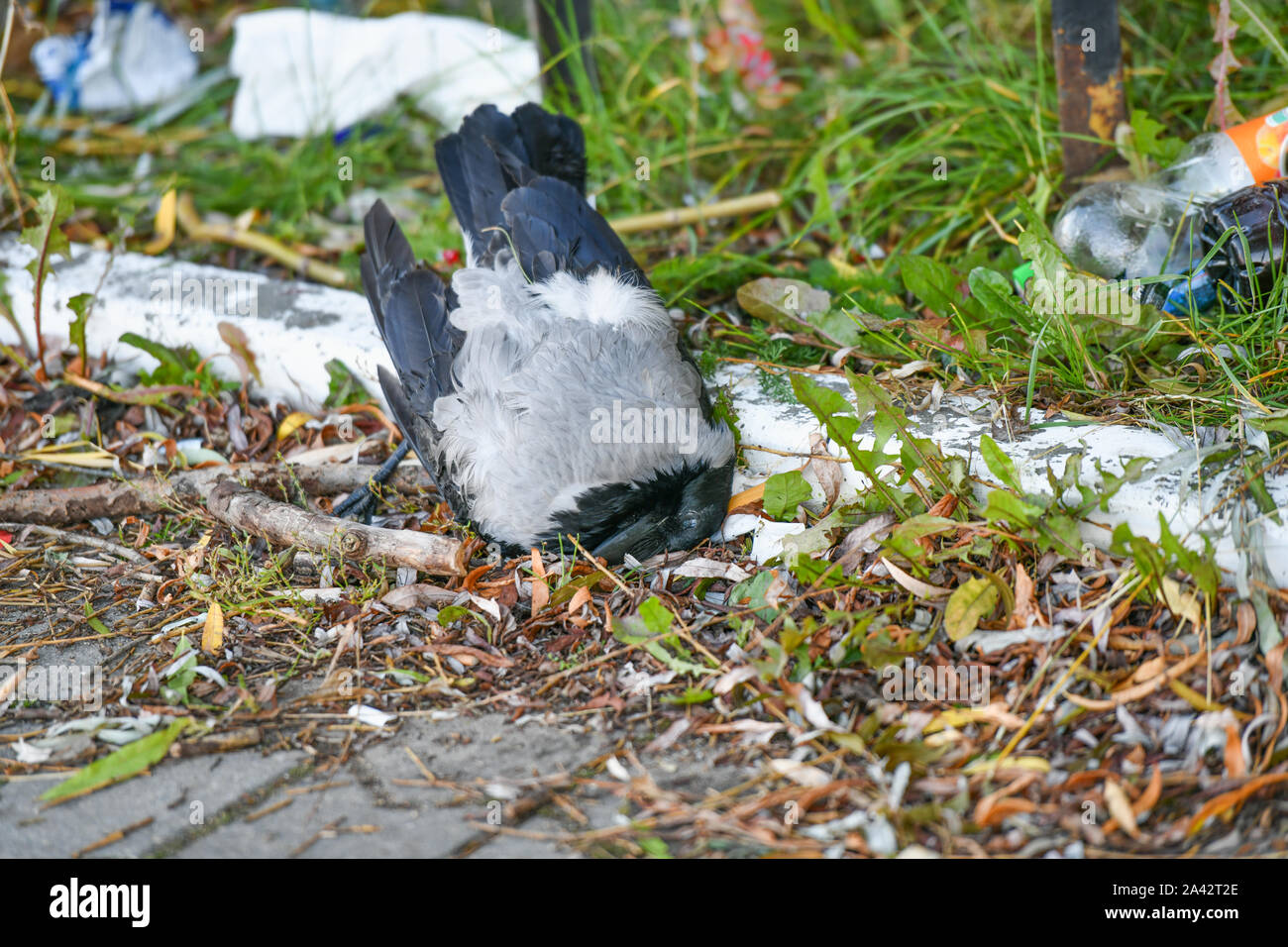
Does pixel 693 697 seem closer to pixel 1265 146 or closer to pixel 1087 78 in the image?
pixel 1265 146

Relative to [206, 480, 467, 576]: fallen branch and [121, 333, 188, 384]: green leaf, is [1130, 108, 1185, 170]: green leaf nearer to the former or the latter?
[206, 480, 467, 576]: fallen branch

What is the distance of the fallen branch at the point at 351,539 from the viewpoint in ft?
9.87

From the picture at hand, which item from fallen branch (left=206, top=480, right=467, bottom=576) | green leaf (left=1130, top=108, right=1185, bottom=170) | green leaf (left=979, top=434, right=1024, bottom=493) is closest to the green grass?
green leaf (left=1130, top=108, right=1185, bottom=170)

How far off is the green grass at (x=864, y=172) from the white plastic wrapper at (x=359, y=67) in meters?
0.13

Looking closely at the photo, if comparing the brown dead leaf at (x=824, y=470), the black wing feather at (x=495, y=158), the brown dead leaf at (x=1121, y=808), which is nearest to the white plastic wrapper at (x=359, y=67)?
the black wing feather at (x=495, y=158)

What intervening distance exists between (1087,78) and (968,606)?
7.29 feet

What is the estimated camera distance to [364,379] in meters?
3.86

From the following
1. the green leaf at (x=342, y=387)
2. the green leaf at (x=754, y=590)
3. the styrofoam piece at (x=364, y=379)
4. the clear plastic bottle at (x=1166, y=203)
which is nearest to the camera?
the styrofoam piece at (x=364, y=379)

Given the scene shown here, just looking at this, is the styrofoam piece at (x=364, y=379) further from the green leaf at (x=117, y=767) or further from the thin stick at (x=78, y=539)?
the green leaf at (x=117, y=767)

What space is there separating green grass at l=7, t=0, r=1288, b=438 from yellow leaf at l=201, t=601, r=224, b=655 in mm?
1724

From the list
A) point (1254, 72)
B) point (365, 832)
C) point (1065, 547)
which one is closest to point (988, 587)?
point (1065, 547)

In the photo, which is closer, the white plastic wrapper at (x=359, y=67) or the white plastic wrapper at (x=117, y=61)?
the white plastic wrapper at (x=359, y=67)

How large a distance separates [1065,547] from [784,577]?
70 cm

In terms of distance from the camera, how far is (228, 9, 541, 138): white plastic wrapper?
515cm
